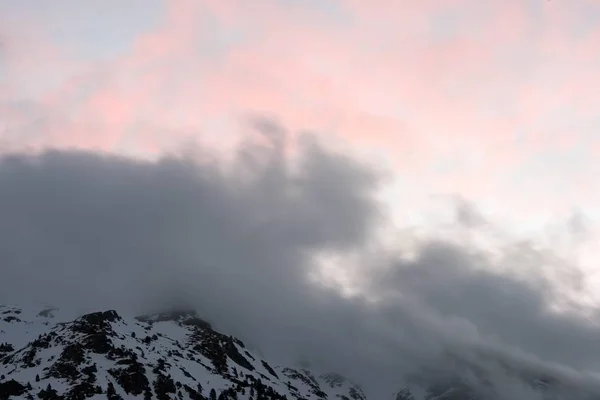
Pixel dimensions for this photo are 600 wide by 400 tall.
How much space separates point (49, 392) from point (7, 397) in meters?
12.4

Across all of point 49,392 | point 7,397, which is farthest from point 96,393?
point 7,397

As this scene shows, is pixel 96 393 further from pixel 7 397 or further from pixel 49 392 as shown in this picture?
pixel 7 397

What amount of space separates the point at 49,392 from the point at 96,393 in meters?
15.0

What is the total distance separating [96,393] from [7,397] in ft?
89.9

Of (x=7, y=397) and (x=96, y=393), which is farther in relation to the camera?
(x=96, y=393)

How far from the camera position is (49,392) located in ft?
633

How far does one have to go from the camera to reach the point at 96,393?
199750 mm

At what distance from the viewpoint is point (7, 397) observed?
186875 mm
